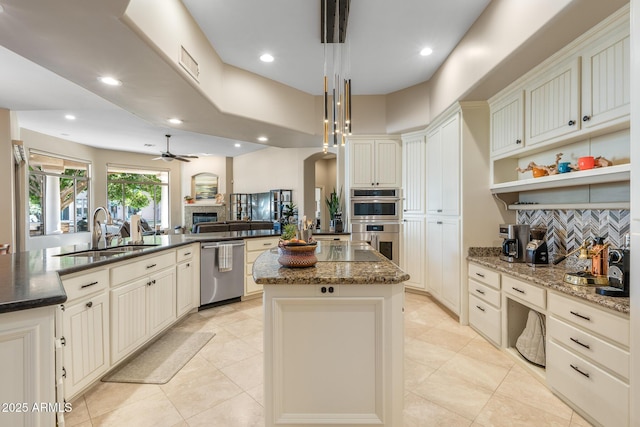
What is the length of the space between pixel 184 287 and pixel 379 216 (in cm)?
287

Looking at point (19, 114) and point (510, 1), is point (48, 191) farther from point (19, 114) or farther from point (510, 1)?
point (510, 1)

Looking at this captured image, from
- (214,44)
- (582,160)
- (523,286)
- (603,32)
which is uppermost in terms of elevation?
(214,44)

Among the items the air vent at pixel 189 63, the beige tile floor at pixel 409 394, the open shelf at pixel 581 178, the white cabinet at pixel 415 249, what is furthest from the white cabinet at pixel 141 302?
the open shelf at pixel 581 178

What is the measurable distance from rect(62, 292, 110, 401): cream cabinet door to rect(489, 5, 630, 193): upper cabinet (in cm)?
340

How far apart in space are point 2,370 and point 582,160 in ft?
10.7

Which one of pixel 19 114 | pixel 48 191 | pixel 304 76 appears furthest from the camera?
pixel 48 191

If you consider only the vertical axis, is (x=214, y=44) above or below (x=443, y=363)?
above

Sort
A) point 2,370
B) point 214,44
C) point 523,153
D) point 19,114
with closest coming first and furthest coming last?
point 2,370
point 523,153
point 214,44
point 19,114

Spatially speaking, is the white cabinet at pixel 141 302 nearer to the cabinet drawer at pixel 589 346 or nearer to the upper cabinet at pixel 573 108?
the cabinet drawer at pixel 589 346

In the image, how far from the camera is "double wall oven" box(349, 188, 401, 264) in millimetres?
4676

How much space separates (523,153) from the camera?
2.87 metres

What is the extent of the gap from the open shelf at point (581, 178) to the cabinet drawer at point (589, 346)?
0.98 meters

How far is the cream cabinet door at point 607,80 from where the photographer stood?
180cm

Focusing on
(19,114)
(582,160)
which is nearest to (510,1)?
(582,160)
